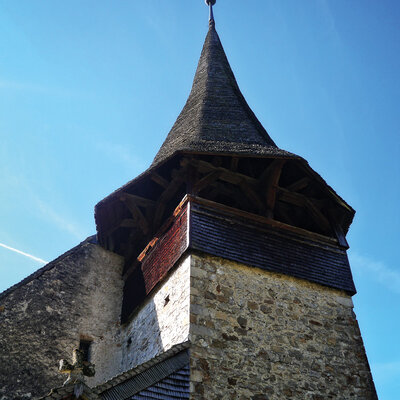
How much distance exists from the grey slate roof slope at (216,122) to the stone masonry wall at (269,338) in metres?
2.04

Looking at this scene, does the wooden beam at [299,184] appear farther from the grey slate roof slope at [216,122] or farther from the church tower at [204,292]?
the grey slate roof slope at [216,122]

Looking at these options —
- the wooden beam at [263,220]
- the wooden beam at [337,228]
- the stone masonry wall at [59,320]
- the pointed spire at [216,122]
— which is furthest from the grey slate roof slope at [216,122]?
the stone masonry wall at [59,320]

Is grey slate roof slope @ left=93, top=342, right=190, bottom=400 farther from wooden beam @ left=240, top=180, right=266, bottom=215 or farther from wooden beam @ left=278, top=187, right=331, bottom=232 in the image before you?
wooden beam @ left=278, top=187, right=331, bottom=232

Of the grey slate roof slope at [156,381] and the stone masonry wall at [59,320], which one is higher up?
the stone masonry wall at [59,320]

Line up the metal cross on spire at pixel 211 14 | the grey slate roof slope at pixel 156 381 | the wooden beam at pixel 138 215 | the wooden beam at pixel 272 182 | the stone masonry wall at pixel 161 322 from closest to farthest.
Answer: the grey slate roof slope at pixel 156 381, the stone masonry wall at pixel 161 322, the wooden beam at pixel 272 182, the wooden beam at pixel 138 215, the metal cross on spire at pixel 211 14

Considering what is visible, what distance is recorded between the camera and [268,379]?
6.71 metres

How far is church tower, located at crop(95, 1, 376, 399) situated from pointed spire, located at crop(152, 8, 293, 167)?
0.20ft

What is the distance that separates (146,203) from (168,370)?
3.88 meters

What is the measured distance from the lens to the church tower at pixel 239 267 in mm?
6836

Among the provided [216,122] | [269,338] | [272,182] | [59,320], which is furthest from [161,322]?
[216,122]

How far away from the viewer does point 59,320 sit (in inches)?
339

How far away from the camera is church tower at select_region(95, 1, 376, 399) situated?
684 cm

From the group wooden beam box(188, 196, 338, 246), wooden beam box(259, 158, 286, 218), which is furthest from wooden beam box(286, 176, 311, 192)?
wooden beam box(188, 196, 338, 246)

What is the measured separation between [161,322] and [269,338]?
158 centimetres
